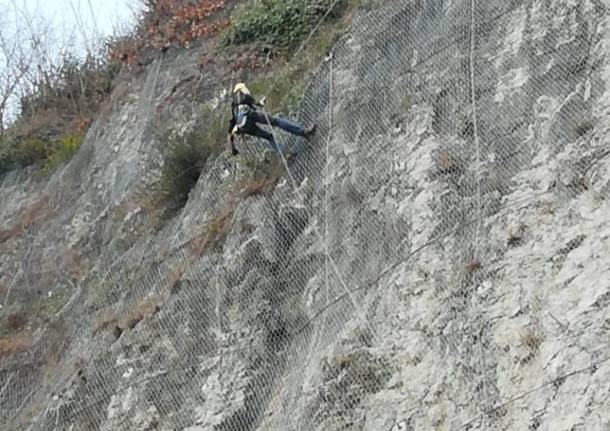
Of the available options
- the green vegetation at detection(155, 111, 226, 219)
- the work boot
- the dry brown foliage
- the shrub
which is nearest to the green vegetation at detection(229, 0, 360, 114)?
the shrub

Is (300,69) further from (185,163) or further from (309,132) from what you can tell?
(309,132)

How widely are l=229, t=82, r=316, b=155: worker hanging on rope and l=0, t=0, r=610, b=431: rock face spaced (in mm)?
249

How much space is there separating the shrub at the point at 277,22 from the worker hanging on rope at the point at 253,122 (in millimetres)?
2817

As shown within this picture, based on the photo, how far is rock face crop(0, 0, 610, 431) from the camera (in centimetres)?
852

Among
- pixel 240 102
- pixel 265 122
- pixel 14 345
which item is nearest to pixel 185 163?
pixel 240 102

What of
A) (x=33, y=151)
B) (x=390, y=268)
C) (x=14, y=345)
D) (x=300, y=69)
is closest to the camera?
(x=390, y=268)

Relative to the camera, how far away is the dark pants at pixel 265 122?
12.1 metres

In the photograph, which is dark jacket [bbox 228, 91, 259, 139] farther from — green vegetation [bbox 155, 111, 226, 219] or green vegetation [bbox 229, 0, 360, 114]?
green vegetation [bbox 155, 111, 226, 219]

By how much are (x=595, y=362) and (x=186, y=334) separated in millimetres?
4654

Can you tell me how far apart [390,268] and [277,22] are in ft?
20.3

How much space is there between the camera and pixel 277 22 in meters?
15.4

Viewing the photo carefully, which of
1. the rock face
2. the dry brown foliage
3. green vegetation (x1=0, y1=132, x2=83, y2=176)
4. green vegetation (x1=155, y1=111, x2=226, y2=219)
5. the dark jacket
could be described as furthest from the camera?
green vegetation (x1=0, y1=132, x2=83, y2=176)

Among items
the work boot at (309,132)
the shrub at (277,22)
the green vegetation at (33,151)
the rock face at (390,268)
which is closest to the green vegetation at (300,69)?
the shrub at (277,22)

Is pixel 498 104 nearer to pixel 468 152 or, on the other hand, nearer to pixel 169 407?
pixel 468 152
